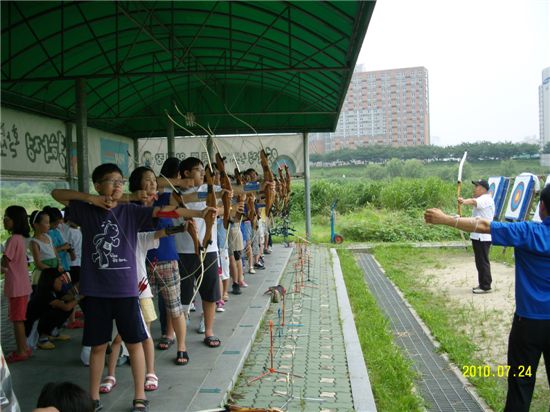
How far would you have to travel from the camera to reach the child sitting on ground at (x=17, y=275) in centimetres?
428

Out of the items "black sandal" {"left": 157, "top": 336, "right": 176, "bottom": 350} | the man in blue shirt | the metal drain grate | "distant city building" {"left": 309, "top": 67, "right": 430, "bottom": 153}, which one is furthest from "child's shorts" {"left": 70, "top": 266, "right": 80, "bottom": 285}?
"distant city building" {"left": 309, "top": 67, "right": 430, "bottom": 153}

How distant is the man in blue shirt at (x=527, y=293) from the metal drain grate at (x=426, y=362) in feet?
2.74

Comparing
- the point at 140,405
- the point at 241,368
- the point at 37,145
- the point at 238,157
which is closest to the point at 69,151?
the point at 37,145

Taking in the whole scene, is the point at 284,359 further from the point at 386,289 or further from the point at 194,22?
the point at 194,22

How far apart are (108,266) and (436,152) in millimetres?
27888

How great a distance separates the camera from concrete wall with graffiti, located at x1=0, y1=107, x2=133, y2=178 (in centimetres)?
815

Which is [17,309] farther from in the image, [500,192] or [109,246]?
[500,192]

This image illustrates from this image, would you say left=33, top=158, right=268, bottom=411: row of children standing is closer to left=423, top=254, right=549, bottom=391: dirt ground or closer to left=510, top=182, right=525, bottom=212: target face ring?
left=423, top=254, right=549, bottom=391: dirt ground

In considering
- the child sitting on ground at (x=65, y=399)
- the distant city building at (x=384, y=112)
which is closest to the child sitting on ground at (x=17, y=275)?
the child sitting on ground at (x=65, y=399)

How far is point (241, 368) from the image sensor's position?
14.2 feet

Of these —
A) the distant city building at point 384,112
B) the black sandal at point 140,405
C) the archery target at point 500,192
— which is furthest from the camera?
the distant city building at point 384,112

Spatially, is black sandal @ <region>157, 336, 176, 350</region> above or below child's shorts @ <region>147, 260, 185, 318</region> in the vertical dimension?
below

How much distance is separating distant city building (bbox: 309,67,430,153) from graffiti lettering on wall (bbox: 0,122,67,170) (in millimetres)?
21554

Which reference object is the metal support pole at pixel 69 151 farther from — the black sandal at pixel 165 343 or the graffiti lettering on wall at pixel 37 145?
the black sandal at pixel 165 343
